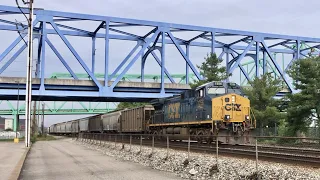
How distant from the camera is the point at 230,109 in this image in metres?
22.2

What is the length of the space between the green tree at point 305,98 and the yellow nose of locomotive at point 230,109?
6.84 meters

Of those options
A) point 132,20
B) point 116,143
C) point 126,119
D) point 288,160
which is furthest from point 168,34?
point 288,160

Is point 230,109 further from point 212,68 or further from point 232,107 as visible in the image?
point 212,68

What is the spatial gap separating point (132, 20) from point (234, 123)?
38.6 metres

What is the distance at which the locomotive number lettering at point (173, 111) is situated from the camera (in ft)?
87.9

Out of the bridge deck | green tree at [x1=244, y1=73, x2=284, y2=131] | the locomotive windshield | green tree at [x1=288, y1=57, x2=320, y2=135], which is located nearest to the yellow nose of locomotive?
the locomotive windshield

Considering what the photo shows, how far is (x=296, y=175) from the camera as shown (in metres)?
9.99

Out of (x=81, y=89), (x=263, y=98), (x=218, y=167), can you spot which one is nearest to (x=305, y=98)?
(x=263, y=98)

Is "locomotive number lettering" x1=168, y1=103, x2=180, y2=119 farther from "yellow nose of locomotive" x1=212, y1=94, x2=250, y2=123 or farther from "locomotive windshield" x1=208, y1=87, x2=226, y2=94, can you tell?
"yellow nose of locomotive" x1=212, y1=94, x2=250, y2=123

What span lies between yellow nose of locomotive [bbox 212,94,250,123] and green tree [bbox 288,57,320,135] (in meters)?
6.84

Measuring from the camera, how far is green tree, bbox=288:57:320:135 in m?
27.5

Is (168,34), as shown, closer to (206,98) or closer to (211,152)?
(206,98)

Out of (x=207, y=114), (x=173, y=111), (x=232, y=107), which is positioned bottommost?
(x=207, y=114)

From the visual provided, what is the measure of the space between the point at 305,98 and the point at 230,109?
8.82 meters
